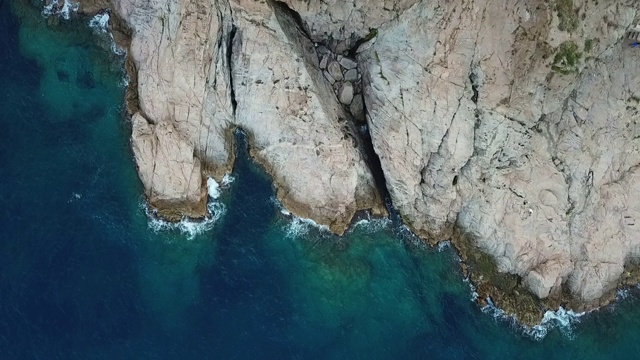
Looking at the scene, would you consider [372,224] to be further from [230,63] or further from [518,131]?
[230,63]

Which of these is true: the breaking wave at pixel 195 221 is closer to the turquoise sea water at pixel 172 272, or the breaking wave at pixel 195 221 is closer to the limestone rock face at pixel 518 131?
the turquoise sea water at pixel 172 272

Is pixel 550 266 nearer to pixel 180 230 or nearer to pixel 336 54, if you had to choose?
pixel 336 54

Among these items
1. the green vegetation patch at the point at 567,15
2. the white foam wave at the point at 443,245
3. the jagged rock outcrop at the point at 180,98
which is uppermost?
the jagged rock outcrop at the point at 180,98

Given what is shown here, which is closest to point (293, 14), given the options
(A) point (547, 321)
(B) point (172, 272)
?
(B) point (172, 272)

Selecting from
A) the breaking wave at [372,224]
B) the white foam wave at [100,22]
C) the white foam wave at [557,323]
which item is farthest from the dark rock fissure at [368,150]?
the white foam wave at [100,22]

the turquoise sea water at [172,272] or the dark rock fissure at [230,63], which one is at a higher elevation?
the dark rock fissure at [230,63]

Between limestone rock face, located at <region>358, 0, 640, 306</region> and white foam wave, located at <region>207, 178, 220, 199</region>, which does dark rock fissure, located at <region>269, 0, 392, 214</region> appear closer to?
limestone rock face, located at <region>358, 0, 640, 306</region>
